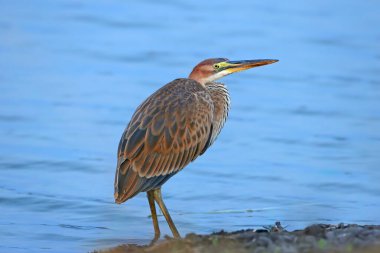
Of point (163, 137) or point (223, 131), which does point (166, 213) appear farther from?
point (223, 131)

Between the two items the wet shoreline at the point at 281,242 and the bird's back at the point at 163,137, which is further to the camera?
the bird's back at the point at 163,137

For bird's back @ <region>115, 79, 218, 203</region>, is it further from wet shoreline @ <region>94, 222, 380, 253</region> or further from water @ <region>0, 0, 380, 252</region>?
wet shoreline @ <region>94, 222, 380, 253</region>

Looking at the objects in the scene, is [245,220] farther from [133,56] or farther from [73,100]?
[133,56]

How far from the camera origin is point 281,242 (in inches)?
349

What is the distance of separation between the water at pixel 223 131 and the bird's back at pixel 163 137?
96 cm

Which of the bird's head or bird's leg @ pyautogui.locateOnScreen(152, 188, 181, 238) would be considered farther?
the bird's head

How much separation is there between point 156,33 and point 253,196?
23.7 ft

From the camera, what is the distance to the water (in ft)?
40.8

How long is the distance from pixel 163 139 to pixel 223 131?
473 centimetres

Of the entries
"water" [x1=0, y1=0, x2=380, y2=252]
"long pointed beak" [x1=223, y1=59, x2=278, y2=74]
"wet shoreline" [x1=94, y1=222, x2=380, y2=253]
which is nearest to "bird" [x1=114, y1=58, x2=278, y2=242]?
"long pointed beak" [x1=223, y1=59, x2=278, y2=74]

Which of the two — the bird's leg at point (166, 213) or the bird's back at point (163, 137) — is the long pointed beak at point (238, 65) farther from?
the bird's leg at point (166, 213)

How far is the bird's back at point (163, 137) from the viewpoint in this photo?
10445mm

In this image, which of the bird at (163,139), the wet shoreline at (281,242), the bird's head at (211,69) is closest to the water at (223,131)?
the bird at (163,139)

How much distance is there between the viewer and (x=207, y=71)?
38.1 ft
